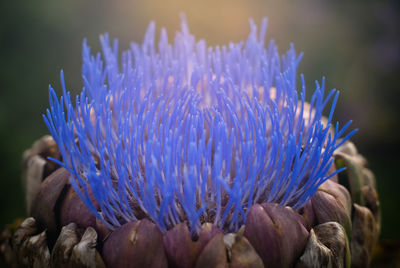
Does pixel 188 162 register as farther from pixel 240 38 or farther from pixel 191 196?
pixel 240 38

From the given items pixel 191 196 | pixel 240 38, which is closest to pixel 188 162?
pixel 191 196

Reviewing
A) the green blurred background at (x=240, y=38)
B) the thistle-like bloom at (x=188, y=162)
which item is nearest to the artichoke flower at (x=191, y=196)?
the thistle-like bloom at (x=188, y=162)

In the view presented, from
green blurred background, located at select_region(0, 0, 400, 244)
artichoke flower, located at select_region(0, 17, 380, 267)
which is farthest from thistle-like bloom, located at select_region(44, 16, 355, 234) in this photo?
green blurred background, located at select_region(0, 0, 400, 244)

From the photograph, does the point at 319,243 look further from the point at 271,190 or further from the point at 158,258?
the point at 158,258

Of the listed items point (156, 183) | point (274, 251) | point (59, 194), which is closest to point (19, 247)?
point (59, 194)

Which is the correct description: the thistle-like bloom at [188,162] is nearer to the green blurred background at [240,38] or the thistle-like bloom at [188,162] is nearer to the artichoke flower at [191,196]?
the artichoke flower at [191,196]

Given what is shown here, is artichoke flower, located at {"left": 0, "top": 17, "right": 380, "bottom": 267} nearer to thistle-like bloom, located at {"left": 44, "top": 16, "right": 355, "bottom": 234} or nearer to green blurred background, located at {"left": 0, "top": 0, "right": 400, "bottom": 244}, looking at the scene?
thistle-like bloom, located at {"left": 44, "top": 16, "right": 355, "bottom": 234}

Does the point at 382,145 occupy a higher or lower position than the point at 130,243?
lower
